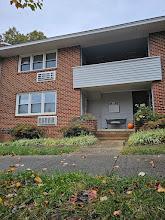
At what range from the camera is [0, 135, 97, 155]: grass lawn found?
25.6ft

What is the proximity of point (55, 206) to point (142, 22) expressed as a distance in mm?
10700

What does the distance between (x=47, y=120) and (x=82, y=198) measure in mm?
10491

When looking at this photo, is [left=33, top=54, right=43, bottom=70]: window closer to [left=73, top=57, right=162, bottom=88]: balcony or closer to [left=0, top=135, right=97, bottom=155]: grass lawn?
[left=73, top=57, right=162, bottom=88]: balcony

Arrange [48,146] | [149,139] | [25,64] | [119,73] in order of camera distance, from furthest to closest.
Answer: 1. [25,64]
2. [119,73]
3. [48,146]
4. [149,139]

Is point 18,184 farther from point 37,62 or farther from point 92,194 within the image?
point 37,62

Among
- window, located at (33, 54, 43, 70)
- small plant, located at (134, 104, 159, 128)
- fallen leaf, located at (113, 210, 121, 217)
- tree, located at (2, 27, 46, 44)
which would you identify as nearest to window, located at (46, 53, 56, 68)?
window, located at (33, 54, 43, 70)

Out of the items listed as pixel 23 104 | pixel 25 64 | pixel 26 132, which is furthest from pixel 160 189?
pixel 25 64

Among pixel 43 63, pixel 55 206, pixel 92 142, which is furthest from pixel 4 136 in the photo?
pixel 55 206

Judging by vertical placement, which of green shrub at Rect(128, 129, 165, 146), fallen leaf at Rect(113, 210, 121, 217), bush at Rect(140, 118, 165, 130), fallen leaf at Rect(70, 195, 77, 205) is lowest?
fallen leaf at Rect(113, 210, 121, 217)

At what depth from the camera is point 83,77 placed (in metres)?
12.9

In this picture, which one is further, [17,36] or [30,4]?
[17,36]

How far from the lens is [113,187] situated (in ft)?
10.8

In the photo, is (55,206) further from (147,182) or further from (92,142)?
(92,142)

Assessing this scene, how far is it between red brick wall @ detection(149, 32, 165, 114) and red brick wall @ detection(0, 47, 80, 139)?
4325mm
